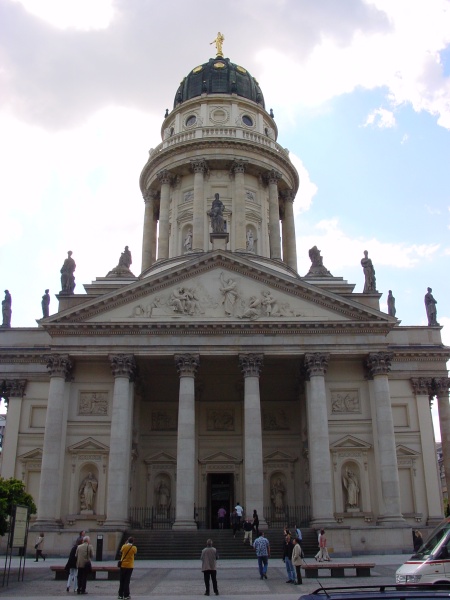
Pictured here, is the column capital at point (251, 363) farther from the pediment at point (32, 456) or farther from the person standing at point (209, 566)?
the person standing at point (209, 566)

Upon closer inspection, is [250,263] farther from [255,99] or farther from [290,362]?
[255,99]

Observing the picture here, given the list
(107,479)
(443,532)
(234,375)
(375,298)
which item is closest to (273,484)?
(234,375)

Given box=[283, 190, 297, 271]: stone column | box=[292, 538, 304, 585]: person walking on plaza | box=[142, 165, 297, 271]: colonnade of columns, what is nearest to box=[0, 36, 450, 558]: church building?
box=[142, 165, 297, 271]: colonnade of columns

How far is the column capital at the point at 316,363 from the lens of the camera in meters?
36.7

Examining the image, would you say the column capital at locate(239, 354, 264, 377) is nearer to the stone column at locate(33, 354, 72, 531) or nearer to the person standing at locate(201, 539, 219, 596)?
the stone column at locate(33, 354, 72, 531)

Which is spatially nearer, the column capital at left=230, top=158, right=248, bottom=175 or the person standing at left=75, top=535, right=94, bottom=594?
the person standing at left=75, top=535, right=94, bottom=594

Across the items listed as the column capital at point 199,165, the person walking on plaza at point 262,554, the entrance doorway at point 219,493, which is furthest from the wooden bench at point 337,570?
the column capital at point 199,165

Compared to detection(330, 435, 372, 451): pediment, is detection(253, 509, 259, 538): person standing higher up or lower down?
lower down

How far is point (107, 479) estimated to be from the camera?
3644cm

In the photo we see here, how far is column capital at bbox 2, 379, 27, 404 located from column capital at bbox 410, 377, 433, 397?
86.2 ft

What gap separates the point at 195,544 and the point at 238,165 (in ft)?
106

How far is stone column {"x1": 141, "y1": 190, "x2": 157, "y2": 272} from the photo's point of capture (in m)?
54.6

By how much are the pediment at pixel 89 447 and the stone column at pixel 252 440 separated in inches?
337

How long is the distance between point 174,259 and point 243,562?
2553 centimetres
